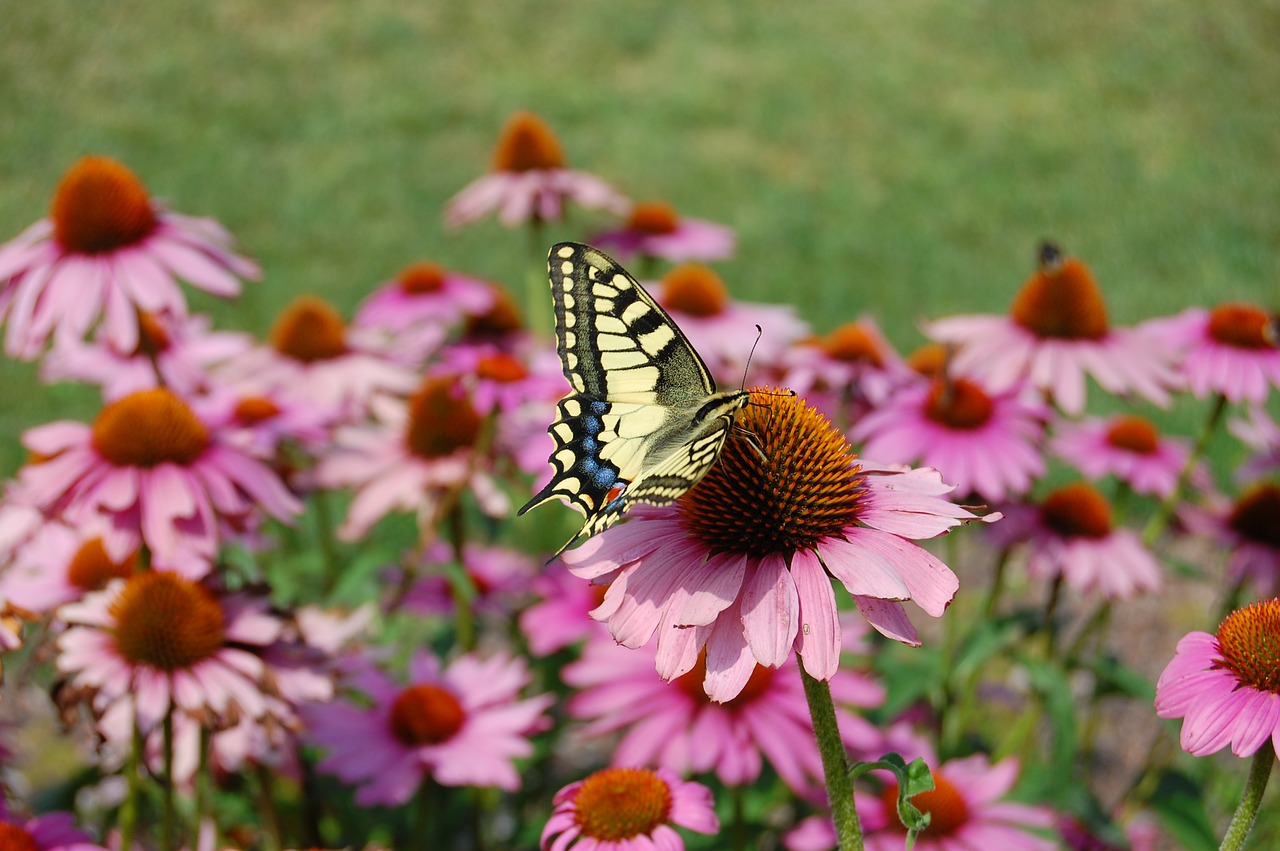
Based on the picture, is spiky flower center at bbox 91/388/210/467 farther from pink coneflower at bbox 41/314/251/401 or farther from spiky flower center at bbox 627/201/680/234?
spiky flower center at bbox 627/201/680/234

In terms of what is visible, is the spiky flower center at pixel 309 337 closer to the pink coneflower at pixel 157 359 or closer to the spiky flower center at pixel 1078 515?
the pink coneflower at pixel 157 359

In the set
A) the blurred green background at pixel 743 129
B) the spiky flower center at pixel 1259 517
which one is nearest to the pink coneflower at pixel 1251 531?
the spiky flower center at pixel 1259 517

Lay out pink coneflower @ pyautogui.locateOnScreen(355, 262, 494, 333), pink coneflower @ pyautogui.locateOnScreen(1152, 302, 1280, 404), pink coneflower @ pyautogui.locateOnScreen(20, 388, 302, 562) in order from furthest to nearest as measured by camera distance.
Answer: pink coneflower @ pyautogui.locateOnScreen(355, 262, 494, 333), pink coneflower @ pyautogui.locateOnScreen(1152, 302, 1280, 404), pink coneflower @ pyautogui.locateOnScreen(20, 388, 302, 562)

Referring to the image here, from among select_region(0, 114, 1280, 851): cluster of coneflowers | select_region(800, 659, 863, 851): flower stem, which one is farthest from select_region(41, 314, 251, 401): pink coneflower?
select_region(800, 659, 863, 851): flower stem

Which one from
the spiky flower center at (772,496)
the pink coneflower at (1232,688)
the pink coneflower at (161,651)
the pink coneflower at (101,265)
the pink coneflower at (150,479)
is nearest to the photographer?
the pink coneflower at (1232,688)

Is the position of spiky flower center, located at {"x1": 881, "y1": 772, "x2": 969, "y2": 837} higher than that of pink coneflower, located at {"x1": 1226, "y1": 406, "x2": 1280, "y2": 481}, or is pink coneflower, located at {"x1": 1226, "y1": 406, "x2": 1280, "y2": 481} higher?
pink coneflower, located at {"x1": 1226, "y1": 406, "x2": 1280, "y2": 481}

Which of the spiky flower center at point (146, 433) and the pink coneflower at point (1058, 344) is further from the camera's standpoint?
the pink coneflower at point (1058, 344)

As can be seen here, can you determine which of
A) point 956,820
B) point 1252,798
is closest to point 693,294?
point 956,820
